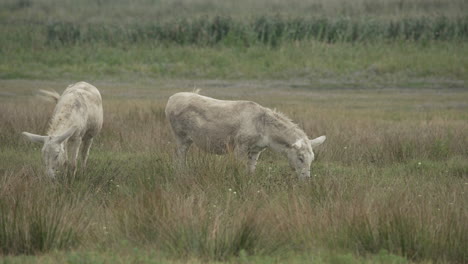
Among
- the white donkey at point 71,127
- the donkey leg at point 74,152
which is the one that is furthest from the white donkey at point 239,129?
the donkey leg at point 74,152

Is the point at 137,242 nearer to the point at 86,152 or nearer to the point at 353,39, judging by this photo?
the point at 86,152

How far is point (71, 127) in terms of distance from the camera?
11.5 meters

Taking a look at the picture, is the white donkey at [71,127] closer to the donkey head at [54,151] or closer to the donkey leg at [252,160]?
the donkey head at [54,151]

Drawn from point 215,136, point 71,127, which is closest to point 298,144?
point 215,136

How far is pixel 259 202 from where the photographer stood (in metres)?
9.89

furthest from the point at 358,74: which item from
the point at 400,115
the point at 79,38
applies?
the point at 79,38

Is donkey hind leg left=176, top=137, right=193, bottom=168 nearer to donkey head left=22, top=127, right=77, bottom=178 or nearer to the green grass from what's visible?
donkey head left=22, top=127, right=77, bottom=178

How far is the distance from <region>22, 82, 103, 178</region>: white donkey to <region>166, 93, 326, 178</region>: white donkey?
1.52 meters

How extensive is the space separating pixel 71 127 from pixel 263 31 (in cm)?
2686

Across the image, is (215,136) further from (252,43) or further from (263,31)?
(263,31)

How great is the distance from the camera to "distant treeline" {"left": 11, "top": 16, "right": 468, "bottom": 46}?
36969 millimetres

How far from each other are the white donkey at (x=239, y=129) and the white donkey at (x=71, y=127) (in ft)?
4.98

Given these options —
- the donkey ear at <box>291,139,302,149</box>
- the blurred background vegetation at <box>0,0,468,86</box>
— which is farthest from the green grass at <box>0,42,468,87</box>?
the donkey ear at <box>291,139,302,149</box>

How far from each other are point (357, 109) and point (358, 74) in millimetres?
9369
